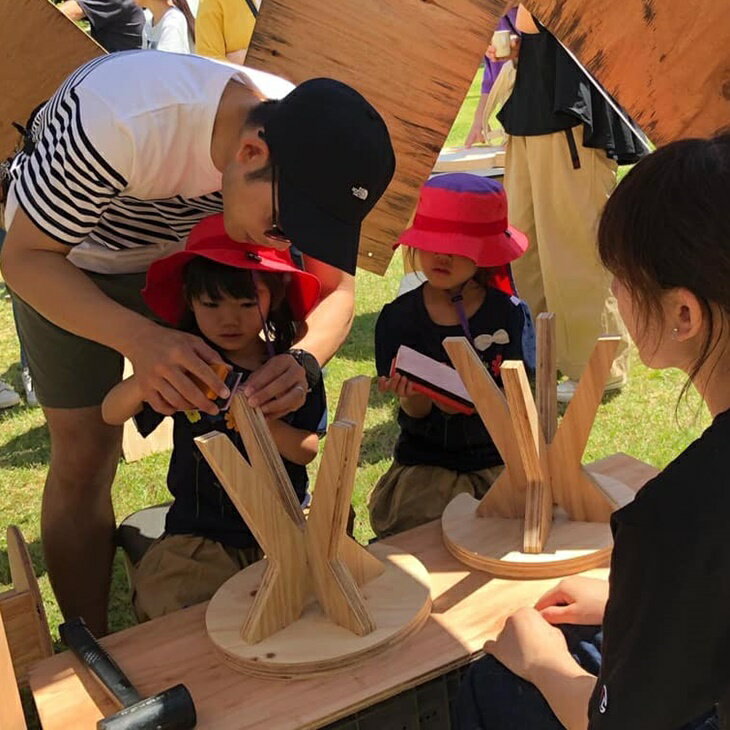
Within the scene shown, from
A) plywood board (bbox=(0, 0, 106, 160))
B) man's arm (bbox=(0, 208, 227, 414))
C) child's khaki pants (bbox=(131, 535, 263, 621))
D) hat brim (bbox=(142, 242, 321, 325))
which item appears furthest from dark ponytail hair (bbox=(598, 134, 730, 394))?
plywood board (bbox=(0, 0, 106, 160))

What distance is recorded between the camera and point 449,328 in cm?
218

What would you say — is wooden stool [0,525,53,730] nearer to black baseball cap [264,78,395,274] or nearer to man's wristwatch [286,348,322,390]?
man's wristwatch [286,348,322,390]

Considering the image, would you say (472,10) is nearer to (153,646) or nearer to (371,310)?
(153,646)

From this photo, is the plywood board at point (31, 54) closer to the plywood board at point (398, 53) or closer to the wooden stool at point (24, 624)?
the plywood board at point (398, 53)

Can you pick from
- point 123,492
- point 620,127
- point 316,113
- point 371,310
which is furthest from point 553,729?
point 371,310

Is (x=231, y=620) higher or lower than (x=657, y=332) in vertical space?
lower

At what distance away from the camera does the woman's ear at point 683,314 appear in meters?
0.95

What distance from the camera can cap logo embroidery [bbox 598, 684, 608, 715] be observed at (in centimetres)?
95

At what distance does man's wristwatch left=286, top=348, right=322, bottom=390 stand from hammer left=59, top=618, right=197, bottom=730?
1.88 feet

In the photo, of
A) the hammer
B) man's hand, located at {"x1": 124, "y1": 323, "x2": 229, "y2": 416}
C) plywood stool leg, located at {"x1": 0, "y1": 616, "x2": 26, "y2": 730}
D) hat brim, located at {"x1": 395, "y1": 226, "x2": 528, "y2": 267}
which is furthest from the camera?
hat brim, located at {"x1": 395, "y1": 226, "x2": 528, "y2": 267}

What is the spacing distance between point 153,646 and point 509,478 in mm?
670

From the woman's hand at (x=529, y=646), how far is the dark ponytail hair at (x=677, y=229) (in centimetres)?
47

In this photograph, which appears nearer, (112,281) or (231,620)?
(231,620)

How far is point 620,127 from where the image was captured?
3365mm
